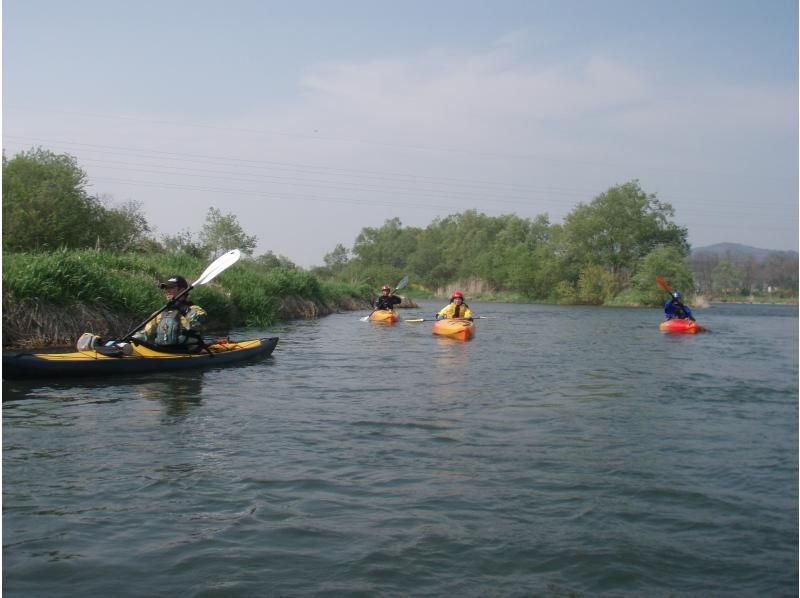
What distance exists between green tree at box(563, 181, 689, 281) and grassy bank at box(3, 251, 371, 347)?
38.8m

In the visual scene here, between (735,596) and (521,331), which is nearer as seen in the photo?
(735,596)

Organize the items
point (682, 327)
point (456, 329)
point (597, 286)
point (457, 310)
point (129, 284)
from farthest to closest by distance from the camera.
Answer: point (597, 286) → point (682, 327) → point (457, 310) → point (456, 329) → point (129, 284)

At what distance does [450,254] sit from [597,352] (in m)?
62.6

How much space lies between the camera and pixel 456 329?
15.2 metres

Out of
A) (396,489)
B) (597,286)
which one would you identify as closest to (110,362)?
(396,489)

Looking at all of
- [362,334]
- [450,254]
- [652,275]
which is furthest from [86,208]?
[450,254]

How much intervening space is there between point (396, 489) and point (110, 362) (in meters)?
5.12

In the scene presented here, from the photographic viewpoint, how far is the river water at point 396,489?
3.32 meters

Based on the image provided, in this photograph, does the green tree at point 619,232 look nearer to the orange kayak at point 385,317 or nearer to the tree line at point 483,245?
the tree line at point 483,245

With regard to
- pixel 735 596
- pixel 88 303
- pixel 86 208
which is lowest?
pixel 735 596

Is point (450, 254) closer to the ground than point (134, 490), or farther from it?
farther from it

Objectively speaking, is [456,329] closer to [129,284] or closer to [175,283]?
[129,284]

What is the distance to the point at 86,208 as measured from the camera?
835 inches

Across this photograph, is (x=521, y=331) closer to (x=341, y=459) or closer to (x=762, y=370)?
(x=762, y=370)
